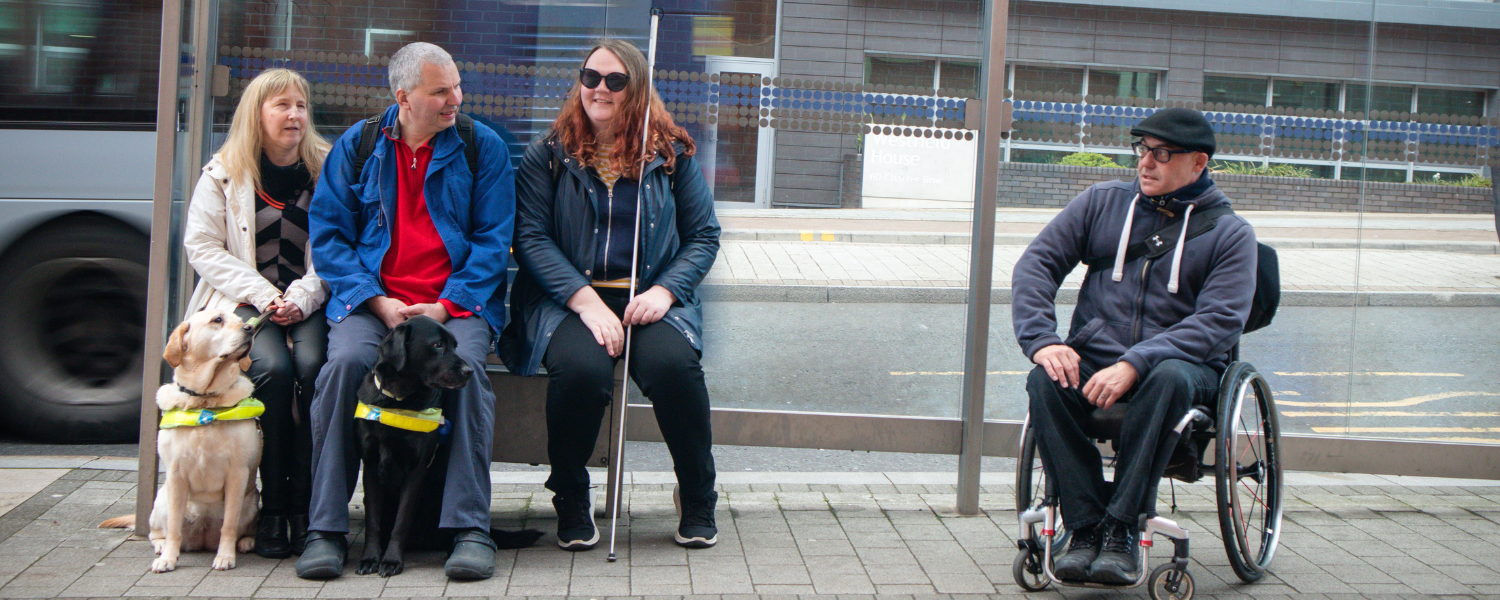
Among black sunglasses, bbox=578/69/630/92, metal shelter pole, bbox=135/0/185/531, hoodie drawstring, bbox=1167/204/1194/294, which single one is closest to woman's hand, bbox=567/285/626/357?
black sunglasses, bbox=578/69/630/92

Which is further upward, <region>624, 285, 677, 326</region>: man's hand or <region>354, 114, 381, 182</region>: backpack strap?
<region>354, 114, 381, 182</region>: backpack strap

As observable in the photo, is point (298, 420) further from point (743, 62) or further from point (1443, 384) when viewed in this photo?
point (1443, 384)

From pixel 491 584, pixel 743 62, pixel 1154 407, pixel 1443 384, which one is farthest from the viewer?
pixel 1443 384

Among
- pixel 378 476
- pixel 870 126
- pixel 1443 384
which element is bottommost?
pixel 378 476

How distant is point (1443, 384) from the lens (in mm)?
Result: 4918

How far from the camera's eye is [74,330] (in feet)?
19.1

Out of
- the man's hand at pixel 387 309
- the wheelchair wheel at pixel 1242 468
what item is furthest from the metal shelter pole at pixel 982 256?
the man's hand at pixel 387 309

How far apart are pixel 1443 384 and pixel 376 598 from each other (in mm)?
4321

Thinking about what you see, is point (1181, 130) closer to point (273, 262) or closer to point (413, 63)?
point (413, 63)

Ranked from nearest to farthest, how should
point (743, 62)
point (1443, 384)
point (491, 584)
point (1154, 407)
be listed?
point (1154, 407)
point (491, 584)
point (743, 62)
point (1443, 384)

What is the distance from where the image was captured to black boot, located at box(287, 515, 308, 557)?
12.1 feet

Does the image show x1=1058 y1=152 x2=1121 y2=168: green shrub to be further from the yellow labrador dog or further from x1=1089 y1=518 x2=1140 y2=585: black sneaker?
the yellow labrador dog

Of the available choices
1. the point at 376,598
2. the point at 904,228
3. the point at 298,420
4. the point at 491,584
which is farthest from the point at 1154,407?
the point at 298,420

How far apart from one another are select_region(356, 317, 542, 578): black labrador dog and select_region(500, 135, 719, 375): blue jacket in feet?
1.22
